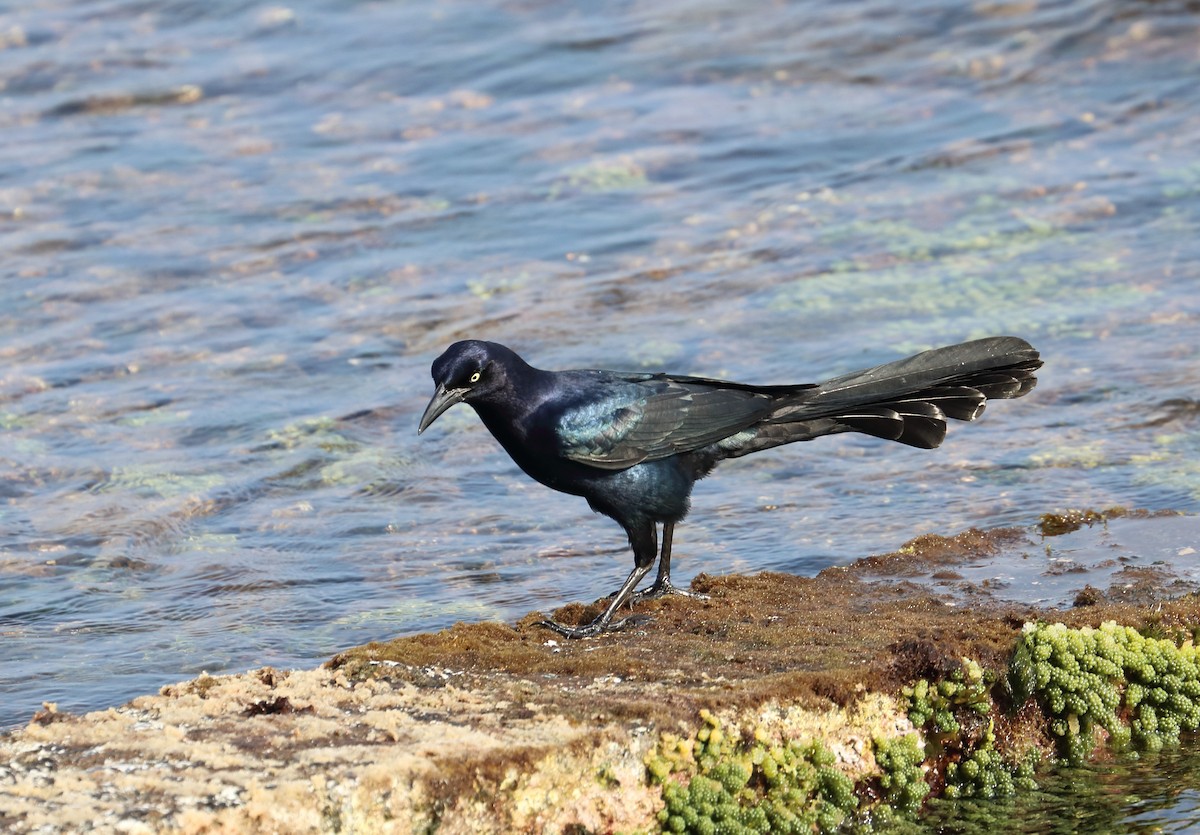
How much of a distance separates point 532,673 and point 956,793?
49.6 inches

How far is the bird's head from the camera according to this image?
5.61 meters

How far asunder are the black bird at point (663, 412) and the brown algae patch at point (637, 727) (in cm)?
66

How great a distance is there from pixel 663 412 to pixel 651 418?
0.06 meters

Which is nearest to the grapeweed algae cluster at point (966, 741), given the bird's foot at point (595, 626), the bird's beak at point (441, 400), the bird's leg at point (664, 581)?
the bird's foot at point (595, 626)

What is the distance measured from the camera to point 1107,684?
15.1ft

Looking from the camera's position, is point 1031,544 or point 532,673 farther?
point 1031,544

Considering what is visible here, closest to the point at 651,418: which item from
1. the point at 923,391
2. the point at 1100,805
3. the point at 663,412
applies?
the point at 663,412

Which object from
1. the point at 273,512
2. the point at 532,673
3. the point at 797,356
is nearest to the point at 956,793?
the point at 532,673

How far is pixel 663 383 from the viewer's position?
5.98m

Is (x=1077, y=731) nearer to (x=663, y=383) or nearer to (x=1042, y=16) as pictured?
(x=663, y=383)

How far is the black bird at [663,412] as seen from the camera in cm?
563

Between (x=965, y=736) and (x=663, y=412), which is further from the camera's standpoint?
(x=663, y=412)

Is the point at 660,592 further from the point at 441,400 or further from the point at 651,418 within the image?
the point at 441,400

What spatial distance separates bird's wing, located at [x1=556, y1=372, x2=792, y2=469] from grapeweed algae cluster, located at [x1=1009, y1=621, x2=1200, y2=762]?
1530mm
